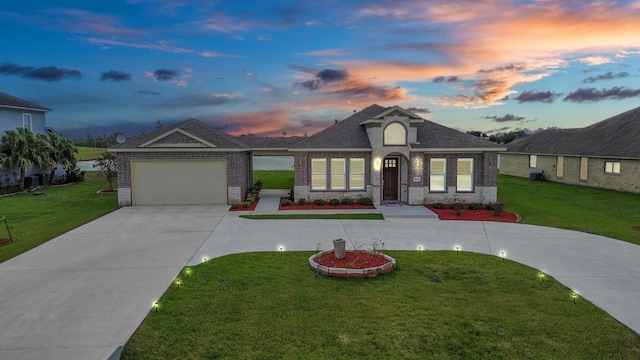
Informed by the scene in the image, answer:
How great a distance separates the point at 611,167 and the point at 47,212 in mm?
36149

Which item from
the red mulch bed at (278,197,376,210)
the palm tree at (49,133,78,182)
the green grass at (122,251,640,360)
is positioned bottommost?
the green grass at (122,251,640,360)

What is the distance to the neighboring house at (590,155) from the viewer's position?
24.6 metres

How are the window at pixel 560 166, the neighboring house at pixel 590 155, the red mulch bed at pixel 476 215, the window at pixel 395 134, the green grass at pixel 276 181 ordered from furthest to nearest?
the window at pixel 560 166 → the green grass at pixel 276 181 → the neighboring house at pixel 590 155 → the window at pixel 395 134 → the red mulch bed at pixel 476 215

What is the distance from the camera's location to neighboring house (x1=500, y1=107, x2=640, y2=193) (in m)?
24.6

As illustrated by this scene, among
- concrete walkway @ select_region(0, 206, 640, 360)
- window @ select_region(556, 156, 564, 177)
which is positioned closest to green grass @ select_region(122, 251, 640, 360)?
concrete walkway @ select_region(0, 206, 640, 360)

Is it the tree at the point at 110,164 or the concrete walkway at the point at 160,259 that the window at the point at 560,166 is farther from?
the tree at the point at 110,164

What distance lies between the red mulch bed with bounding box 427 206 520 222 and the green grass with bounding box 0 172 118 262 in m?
16.4

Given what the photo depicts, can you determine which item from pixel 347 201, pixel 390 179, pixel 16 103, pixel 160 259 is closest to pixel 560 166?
pixel 390 179

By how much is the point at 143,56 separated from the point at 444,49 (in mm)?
20969

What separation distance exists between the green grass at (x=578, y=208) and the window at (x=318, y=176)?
997 centimetres

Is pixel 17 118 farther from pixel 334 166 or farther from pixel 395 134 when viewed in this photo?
pixel 395 134

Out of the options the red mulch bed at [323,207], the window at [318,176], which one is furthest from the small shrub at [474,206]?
the window at [318,176]

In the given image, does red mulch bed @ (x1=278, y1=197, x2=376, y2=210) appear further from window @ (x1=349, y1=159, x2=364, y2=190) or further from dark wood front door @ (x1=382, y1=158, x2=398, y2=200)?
dark wood front door @ (x1=382, y1=158, x2=398, y2=200)

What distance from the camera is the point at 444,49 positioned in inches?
884
